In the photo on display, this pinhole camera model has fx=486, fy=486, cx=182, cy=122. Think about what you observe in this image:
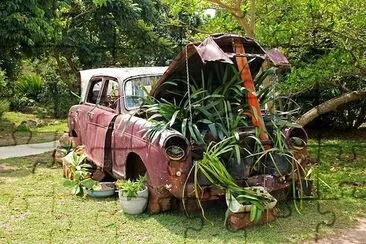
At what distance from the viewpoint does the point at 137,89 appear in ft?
18.7

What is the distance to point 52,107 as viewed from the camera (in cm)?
1544

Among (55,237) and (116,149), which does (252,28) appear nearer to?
(116,149)

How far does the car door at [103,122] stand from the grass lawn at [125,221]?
0.55 m

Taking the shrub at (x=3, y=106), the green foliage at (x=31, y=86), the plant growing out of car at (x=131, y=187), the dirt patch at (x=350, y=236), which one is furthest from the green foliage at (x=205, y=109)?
the green foliage at (x=31, y=86)

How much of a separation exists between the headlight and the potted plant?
601mm

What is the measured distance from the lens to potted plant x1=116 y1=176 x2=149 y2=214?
15.8ft

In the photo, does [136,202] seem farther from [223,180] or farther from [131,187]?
[223,180]

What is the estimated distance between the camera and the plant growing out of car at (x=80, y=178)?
557 cm

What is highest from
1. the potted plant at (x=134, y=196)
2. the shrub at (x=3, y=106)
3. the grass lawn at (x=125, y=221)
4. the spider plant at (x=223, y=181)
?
the shrub at (x=3, y=106)

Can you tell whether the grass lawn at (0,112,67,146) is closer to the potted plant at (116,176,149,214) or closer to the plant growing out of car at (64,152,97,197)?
the plant growing out of car at (64,152,97,197)

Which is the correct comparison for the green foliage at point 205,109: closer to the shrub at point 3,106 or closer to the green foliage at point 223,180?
the green foliage at point 223,180

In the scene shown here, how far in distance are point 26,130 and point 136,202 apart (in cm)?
794

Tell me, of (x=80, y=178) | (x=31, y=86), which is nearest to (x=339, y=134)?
(x=80, y=178)

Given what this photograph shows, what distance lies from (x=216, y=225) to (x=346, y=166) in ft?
11.2
